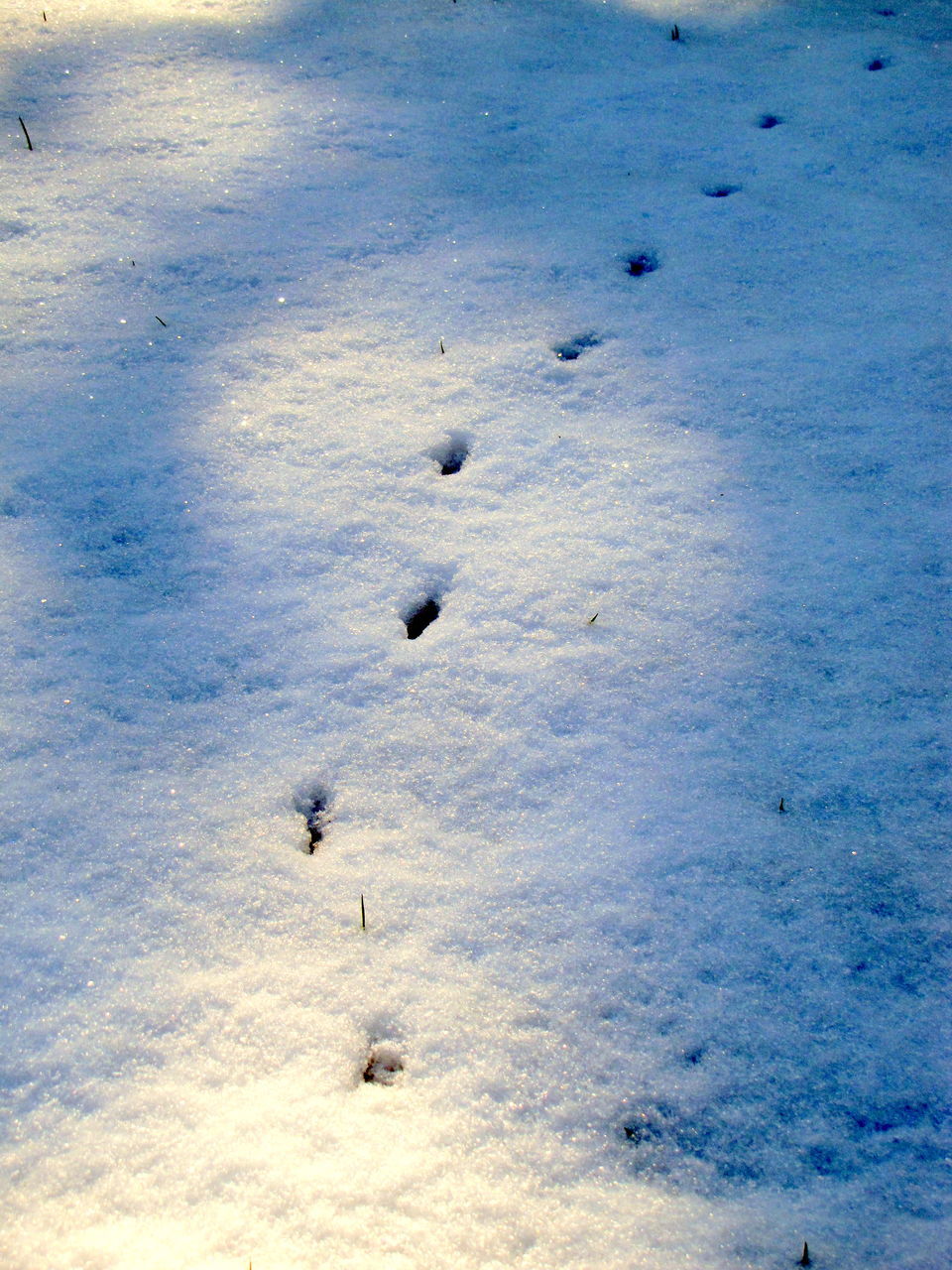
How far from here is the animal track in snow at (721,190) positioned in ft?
10.3

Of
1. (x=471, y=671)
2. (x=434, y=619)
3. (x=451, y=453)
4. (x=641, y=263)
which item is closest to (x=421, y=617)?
(x=434, y=619)

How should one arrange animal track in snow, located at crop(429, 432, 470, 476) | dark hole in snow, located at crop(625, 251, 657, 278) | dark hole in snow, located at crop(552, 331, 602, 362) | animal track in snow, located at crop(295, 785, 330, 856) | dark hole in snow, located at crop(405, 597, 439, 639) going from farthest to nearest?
dark hole in snow, located at crop(625, 251, 657, 278)
dark hole in snow, located at crop(552, 331, 602, 362)
animal track in snow, located at crop(429, 432, 470, 476)
dark hole in snow, located at crop(405, 597, 439, 639)
animal track in snow, located at crop(295, 785, 330, 856)

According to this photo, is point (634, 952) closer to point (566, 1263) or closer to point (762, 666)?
point (566, 1263)

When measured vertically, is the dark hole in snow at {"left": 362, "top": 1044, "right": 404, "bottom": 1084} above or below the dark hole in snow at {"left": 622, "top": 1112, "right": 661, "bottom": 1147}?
above

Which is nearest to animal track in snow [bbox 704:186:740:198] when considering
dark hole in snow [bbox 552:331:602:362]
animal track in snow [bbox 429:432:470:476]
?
dark hole in snow [bbox 552:331:602:362]

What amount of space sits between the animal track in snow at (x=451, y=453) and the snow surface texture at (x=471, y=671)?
0.06 feet

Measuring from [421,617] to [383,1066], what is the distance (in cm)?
A: 101

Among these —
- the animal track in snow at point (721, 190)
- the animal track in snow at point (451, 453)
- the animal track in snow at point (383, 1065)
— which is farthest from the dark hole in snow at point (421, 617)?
the animal track in snow at point (721, 190)

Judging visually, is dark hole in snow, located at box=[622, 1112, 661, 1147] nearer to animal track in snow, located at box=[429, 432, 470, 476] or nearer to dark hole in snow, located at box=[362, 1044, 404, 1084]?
dark hole in snow, located at box=[362, 1044, 404, 1084]

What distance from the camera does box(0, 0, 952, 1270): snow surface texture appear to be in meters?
1.46

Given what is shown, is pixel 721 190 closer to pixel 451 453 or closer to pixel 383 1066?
pixel 451 453

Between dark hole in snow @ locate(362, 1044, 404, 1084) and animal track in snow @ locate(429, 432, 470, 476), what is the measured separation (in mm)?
1465

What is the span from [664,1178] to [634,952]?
363mm

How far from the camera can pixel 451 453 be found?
2445mm
